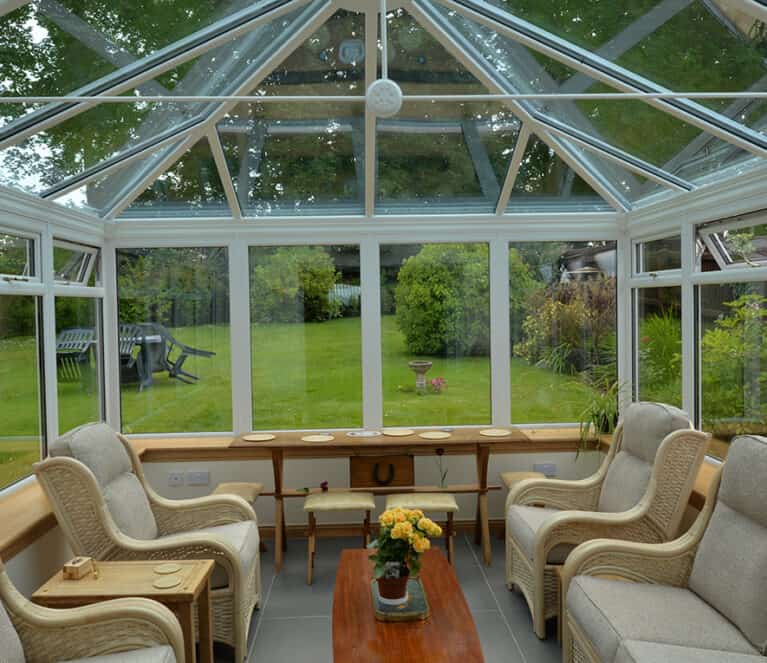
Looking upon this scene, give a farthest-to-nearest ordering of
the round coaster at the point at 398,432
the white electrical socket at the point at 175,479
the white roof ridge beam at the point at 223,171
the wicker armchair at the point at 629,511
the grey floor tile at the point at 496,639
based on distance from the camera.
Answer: the white electrical socket at the point at 175,479, the round coaster at the point at 398,432, the white roof ridge beam at the point at 223,171, the wicker armchair at the point at 629,511, the grey floor tile at the point at 496,639

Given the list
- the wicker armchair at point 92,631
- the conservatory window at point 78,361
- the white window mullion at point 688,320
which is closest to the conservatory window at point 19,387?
the conservatory window at point 78,361

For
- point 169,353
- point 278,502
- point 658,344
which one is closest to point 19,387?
point 169,353

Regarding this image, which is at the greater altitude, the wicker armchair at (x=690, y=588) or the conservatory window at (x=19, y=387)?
the conservatory window at (x=19, y=387)

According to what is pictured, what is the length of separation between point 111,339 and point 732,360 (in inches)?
181

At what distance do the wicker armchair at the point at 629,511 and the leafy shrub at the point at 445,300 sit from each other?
1.80m

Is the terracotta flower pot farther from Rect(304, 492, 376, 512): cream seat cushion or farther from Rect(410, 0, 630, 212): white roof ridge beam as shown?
Rect(410, 0, 630, 212): white roof ridge beam

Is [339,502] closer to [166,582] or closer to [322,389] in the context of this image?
[322,389]

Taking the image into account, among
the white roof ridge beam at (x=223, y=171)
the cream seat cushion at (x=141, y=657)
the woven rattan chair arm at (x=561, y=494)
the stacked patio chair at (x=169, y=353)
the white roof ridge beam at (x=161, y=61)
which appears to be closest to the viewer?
the cream seat cushion at (x=141, y=657)

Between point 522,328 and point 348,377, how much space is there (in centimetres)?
152

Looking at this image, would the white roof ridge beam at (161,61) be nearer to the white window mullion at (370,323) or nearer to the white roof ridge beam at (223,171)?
the white roof ridge beam at (223,171)

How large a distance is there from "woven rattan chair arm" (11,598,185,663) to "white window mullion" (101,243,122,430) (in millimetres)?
3175

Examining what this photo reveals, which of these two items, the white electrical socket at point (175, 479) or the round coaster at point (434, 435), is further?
the white electrical socket at point (175, 479)

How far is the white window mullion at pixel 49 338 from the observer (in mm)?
4504

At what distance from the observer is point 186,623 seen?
2.92 metres
